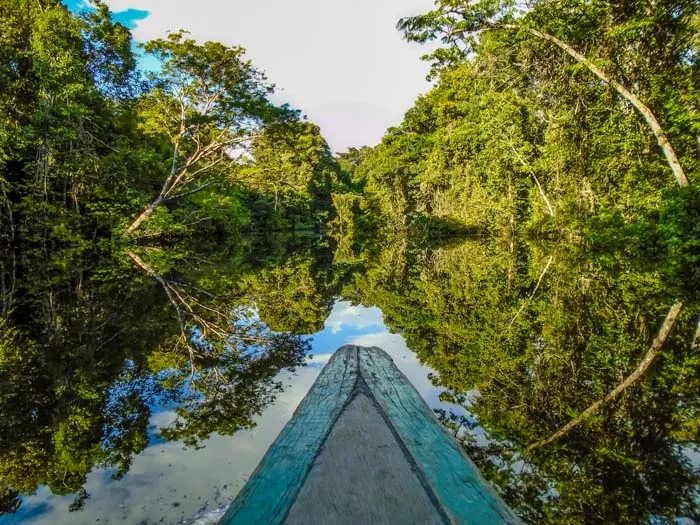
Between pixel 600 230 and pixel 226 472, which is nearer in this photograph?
pixel 226 472

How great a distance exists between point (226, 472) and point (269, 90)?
14.4m

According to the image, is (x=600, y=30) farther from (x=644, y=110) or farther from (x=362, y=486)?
(x=362, y=486)

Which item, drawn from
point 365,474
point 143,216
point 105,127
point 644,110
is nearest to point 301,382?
point 365,474

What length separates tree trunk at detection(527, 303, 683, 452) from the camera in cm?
315

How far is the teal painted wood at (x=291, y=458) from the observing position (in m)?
0.99

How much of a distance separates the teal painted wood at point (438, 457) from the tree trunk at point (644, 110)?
959 centimetres

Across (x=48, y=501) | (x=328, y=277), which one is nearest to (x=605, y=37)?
(x=328, y=277)

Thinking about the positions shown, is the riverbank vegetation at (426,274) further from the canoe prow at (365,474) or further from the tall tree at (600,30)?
the canoe prow at (365,474)

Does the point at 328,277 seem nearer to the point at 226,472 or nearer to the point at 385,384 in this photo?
the point at 226,472

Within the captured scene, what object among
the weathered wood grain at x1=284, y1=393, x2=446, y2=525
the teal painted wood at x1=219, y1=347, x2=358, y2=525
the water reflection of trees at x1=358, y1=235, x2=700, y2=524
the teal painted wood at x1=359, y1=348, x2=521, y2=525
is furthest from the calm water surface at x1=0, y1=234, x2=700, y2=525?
the weathered wood grain at x1=284, y1=393, x2=446, y2=525

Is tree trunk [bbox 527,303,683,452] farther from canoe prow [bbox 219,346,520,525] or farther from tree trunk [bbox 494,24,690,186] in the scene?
tree trunk [bbox 494,24,690,186]

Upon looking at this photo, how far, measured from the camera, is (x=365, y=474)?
1.09m

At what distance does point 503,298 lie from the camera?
308 inches

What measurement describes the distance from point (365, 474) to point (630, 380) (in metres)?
3.98
